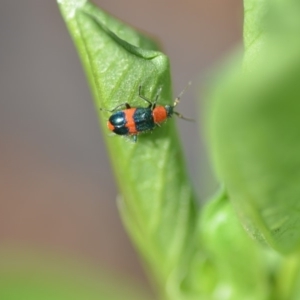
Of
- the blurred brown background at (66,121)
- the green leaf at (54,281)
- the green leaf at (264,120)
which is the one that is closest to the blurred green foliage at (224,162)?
the green leaf at (264,120)

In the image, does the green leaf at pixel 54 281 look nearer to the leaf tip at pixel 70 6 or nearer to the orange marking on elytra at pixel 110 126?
the orange marking on elytra at pixel 110 126

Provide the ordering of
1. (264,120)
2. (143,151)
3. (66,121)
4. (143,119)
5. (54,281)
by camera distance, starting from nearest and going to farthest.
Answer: (264,120) < (143,151) < (143,119) < (54,281) < (66,121)

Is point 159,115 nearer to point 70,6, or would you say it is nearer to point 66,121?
point 70,6

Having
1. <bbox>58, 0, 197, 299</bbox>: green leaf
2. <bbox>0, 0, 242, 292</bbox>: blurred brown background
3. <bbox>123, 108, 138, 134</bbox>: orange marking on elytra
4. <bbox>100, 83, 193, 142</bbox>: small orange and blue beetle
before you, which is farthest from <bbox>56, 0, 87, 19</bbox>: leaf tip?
<bbox>0, 0, 242, 292</bbox>: blurred brown background

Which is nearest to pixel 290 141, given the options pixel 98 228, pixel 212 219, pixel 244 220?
pixel 244 220

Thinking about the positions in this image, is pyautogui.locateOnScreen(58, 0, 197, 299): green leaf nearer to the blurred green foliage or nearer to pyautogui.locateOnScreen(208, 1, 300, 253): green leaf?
the blurred green foliage

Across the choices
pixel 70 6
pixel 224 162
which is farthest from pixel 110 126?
pixel 224 162
